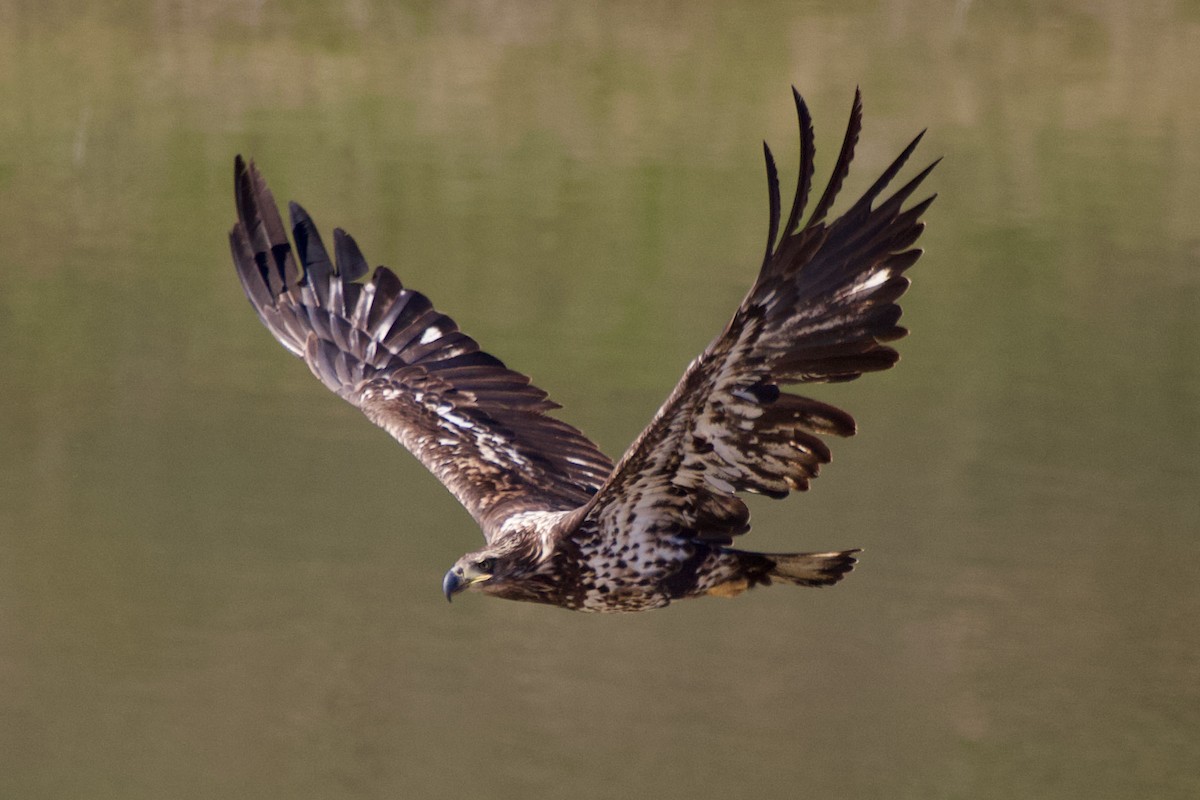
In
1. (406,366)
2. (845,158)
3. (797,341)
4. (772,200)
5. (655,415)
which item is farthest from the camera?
(406,366)

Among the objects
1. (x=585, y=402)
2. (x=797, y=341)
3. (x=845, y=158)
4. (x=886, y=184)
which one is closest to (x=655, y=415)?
(x=797, y=341)

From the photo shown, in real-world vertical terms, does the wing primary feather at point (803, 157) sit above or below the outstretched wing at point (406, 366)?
above

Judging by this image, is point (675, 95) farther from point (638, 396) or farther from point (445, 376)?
point (445, 376)

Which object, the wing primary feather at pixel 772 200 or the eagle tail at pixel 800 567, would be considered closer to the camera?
the wing primary feather at pixel 772 200

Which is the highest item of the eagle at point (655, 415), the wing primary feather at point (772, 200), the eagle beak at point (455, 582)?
the wing primary feather at point (772, 200)

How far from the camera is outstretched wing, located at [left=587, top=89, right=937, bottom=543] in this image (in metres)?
6.24

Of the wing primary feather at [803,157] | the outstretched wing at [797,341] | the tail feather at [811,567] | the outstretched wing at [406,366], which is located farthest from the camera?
the outstretched wing at [406,366]

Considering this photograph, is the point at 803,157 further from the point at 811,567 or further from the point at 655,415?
the point at 811,567

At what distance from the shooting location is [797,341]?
20.8 feet

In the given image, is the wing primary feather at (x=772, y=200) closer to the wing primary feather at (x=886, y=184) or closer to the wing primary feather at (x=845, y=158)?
the wing primary feather at (x=845, y=158)

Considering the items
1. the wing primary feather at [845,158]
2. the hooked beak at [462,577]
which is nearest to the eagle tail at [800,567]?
the hooked beak at [462,577]

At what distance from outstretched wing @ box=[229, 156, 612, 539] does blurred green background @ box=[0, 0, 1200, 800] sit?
3.81 m

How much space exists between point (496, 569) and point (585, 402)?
8.22 metres

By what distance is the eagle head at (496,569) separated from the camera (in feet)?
23.6
